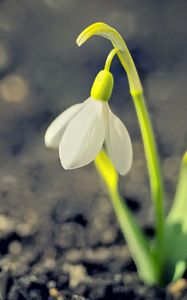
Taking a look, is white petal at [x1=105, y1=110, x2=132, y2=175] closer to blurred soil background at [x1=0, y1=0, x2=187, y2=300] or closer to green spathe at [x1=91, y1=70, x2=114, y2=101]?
green spathe at [x1=91, y1=70, x2=114, y2=101]

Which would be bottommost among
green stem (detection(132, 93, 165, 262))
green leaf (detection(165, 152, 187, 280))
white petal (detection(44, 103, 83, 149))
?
green leaf (detection(165, 152, 187, 280))

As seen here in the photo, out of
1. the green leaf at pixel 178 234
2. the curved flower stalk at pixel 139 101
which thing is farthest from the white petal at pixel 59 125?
the green leaf at pixel 178 234

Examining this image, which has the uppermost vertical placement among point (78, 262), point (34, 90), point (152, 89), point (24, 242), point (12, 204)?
point (34, 90)

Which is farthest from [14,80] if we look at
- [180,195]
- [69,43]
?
[180,195]

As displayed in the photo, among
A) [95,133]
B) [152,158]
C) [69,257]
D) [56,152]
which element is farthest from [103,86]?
[56,152]

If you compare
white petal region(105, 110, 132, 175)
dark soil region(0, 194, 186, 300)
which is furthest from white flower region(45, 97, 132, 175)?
dark soil region(0, 194, 186, 300)

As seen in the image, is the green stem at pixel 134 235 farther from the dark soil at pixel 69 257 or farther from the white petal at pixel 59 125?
the white petal at pixel 59 125

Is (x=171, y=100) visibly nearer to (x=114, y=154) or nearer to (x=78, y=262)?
(x=78, y=262)

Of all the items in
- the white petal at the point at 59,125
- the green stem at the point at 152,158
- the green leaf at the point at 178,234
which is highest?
the white petal at the point at 59,125
